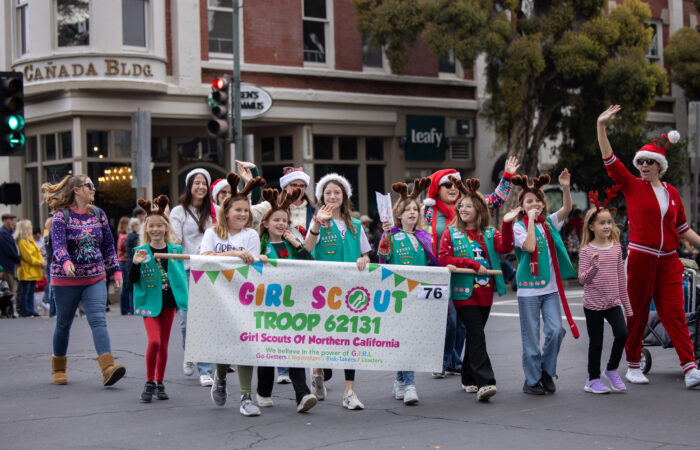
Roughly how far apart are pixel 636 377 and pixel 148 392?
4109 millimetres

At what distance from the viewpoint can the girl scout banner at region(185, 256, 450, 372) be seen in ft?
23.6

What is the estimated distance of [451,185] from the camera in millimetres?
9367

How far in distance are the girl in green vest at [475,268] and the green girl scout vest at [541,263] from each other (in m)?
0.17

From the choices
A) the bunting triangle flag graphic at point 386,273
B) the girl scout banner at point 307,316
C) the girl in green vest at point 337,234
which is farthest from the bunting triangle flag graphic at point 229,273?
the bunting triangle flag graphic at point 386,273

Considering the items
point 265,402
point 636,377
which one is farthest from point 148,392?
point 636,377

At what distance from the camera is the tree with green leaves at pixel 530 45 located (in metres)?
21.0

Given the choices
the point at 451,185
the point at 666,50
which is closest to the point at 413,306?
the point at 451,185

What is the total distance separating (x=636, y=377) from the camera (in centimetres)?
830

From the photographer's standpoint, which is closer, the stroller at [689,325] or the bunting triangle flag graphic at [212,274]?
the bunting triangle flag graphic at [212,274]

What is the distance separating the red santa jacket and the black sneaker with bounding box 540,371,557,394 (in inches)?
52.6

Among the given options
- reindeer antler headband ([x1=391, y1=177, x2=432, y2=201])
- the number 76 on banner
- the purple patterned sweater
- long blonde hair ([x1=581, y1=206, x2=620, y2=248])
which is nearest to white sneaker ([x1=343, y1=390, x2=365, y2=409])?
the number 76 on banner

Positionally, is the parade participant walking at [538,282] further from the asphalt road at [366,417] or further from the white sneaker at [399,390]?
the white sneaker at [399,390]

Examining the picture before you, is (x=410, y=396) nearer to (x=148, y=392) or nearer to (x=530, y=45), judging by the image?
(x=148, y=392)

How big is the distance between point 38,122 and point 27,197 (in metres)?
1.91
